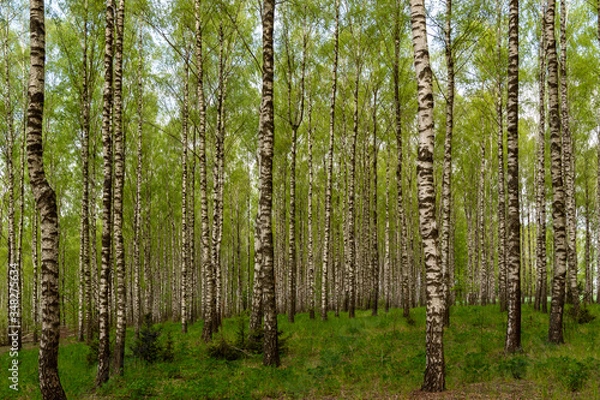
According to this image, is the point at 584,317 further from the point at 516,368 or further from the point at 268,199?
the point at 268,199

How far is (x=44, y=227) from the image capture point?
6.11m

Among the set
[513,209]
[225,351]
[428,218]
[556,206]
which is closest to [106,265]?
[225,351]

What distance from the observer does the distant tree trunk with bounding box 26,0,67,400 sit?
19.7 ft

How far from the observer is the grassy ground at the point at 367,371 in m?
6.51

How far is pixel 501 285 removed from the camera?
60.3ft

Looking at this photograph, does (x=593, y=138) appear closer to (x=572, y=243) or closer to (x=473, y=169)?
(x=473, y=169)

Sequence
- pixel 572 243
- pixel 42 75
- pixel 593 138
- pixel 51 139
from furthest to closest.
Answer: pixel 593 138 → pixel 51 139 → pixel 572 243 → pixel 42 75

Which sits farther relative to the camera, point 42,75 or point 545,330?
point 545,330

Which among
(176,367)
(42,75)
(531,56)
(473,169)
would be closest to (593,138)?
(473,169)

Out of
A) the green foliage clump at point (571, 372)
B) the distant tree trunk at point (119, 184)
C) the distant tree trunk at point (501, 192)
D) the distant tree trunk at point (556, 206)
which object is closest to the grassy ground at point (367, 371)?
the green foliage clump at point (571, 372)

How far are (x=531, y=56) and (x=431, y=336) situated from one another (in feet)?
59.2

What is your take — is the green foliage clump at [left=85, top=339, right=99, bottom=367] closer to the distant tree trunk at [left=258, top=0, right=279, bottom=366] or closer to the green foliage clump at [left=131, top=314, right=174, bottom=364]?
the green foliage clump at [left=131, top=314, right=174, bottom=364]

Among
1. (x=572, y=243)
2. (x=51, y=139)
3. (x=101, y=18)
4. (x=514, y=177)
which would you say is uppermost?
(x=101, y=18)

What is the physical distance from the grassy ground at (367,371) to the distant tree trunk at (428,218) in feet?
1.61
